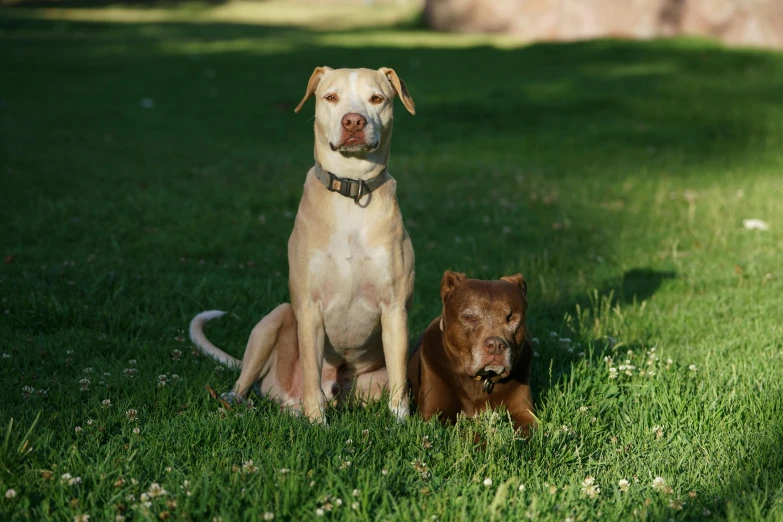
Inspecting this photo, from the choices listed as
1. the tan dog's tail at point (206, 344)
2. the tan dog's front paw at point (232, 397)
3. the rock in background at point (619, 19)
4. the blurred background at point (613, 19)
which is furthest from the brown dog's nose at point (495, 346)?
the blurred background at point (613, 19)

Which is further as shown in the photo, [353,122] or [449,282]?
[449,282]

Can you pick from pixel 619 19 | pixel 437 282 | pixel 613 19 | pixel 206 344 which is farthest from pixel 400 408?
pixel 619 19

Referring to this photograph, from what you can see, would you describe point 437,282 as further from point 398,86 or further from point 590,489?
point 590,489

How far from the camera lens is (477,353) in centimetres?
403

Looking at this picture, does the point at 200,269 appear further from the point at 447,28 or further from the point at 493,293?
the point at 447,28

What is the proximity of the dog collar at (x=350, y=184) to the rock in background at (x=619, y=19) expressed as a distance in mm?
19453

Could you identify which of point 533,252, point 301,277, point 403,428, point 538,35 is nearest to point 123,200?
point 533,252

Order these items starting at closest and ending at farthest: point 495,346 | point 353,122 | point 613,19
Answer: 1. point 495,346
2. point 353,122
3. point 613,19

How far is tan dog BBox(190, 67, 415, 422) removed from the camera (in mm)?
4426

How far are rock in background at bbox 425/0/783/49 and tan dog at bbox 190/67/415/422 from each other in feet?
63.7

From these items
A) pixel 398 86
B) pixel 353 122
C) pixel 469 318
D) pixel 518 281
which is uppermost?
pixel 398 86

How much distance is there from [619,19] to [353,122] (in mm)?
22310

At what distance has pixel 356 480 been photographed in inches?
138

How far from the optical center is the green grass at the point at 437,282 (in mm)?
3508
